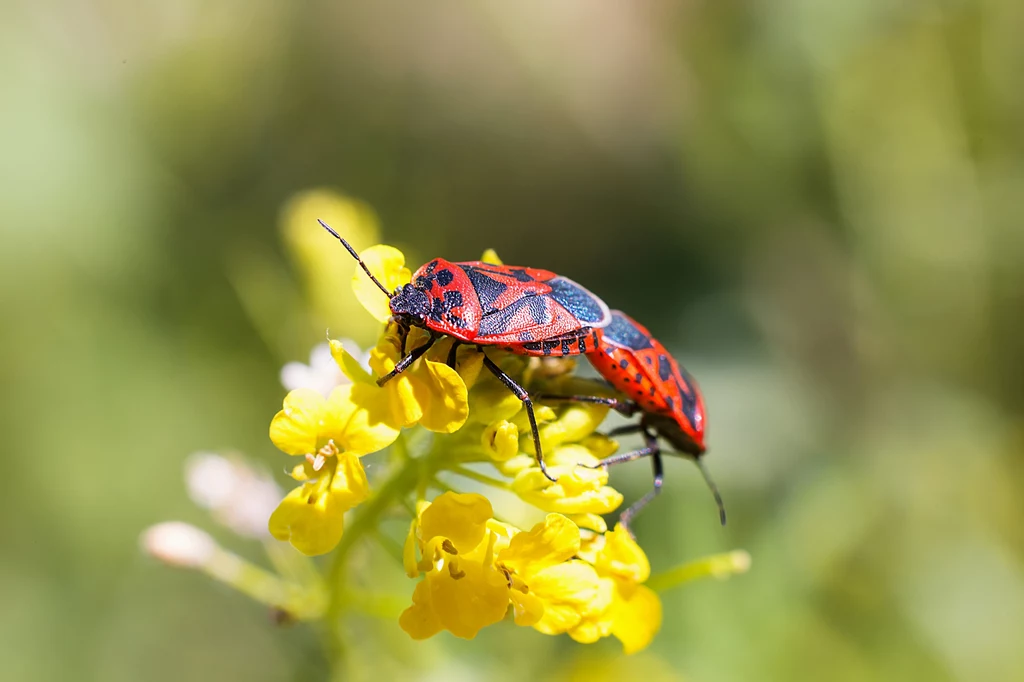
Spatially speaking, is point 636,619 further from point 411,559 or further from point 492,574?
point 411,559

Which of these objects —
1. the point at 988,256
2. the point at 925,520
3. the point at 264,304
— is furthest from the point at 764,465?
the point at 264,304

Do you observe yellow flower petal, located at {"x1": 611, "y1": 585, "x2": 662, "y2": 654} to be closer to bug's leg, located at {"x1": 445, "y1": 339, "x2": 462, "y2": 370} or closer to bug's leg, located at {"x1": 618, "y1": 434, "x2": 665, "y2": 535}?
bug's leg, located at {"x1": 618, "y1": 434, "x2": 665, "y2": 535}

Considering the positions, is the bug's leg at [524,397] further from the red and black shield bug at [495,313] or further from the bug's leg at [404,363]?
the bug's leg at [404,363]

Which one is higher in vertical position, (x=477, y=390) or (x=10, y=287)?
(x=10, y=287)

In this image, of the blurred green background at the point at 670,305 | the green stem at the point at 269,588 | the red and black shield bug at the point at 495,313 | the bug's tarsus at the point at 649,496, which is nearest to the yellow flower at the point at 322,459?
the red and black shield bug at the point at 495,313

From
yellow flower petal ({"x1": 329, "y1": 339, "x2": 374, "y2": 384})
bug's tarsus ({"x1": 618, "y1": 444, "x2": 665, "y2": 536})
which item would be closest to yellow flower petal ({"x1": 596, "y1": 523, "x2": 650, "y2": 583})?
bug's tarsus ({"x1": 618, "y1": 444, "x2": 665, "y2": 536})

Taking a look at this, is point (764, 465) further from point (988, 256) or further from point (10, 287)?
point (10, 287)
